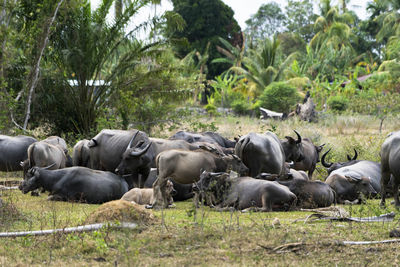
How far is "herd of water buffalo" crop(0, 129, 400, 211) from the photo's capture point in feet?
32.7

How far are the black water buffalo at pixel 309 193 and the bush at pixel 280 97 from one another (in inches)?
1028

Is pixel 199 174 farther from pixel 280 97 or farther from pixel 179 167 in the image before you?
pixel 280 97

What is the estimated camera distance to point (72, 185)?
11.0 meters

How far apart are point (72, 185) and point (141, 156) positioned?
1.61 metres

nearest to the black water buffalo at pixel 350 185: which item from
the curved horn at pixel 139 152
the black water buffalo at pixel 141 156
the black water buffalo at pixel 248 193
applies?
the black water buffalo at pixel 248 193

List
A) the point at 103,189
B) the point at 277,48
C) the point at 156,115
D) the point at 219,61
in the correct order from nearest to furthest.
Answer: the point at 103,189 → the point at 156,115 → the point at 277,48 → the point at 219,61

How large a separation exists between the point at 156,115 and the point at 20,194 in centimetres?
1086

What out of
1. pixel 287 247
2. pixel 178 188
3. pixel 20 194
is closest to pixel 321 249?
pixel 287 247

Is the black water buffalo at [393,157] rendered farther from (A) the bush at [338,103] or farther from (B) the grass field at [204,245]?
(A) the bush at [338,103]

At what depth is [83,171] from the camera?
11.2 m

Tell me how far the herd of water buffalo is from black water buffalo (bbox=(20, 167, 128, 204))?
0.02 meters

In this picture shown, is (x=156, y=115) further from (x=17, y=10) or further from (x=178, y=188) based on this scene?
(x=178, y=188)

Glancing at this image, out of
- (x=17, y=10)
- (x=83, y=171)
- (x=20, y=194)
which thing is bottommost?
(x=20, y=194)

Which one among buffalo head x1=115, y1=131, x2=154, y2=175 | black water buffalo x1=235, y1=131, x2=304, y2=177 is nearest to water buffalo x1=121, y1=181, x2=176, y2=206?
buffalo head x1=115, y1=131, x2=154, y2=175
